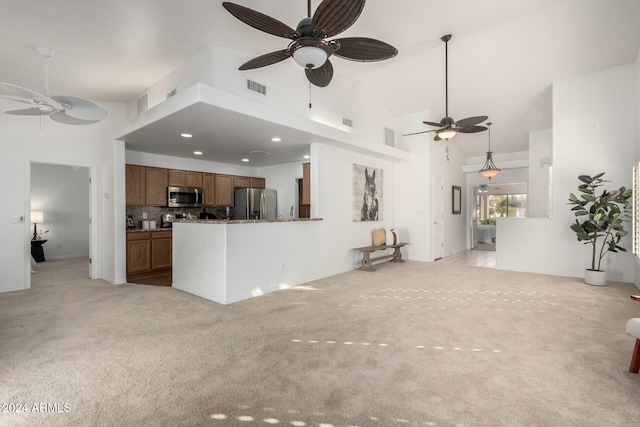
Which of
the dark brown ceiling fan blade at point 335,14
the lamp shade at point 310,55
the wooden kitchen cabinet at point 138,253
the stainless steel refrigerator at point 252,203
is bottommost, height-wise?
the wooden kitchen cabinet at point 138,253

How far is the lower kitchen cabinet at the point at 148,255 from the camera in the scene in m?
5.73

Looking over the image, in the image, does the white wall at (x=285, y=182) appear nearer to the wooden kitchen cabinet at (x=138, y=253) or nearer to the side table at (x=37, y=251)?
the wooden kitchen cabinet at (x=138, y=253)

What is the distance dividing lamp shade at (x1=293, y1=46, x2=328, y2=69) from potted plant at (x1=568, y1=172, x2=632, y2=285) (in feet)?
16.9

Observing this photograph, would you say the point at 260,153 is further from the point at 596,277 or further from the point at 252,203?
the point at 596,277

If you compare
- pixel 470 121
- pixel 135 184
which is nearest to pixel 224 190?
pixel 135 184

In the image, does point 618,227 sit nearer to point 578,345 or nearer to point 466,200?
point 578,345

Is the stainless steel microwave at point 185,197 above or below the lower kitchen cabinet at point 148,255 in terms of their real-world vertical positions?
above

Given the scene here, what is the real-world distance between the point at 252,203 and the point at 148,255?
2633 mm

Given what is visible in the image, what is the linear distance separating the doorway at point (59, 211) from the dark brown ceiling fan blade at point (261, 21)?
7.93 metres

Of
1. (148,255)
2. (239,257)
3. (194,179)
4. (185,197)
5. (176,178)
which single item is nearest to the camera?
(239,257)

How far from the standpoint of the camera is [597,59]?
5203 mm

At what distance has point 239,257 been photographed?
4.33 meters

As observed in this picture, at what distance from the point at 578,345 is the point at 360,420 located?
237 cm

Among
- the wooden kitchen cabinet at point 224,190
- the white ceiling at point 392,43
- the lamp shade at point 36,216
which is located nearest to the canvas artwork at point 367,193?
the white ceiling at point 392,43
